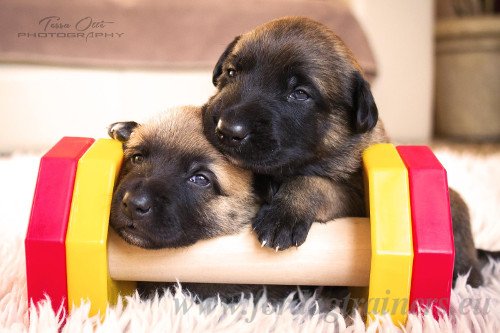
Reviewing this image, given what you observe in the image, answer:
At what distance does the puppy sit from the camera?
4.78 feet

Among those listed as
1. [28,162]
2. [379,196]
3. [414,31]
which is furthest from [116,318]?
[414,31]

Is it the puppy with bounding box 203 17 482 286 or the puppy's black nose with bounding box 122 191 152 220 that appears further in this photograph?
the puppy with bounding box 203 17 482 286

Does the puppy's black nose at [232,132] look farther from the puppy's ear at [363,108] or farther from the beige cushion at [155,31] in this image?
the beige cushion at [155,31]

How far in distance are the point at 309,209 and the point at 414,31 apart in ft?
10.7

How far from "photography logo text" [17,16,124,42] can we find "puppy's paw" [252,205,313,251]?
1.87 metres

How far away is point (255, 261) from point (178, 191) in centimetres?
26

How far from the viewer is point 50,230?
4.51ft

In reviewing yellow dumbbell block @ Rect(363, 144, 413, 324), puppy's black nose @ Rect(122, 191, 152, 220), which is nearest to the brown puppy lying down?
puppy's black nose @ Rect(122, 191, 152, 220)

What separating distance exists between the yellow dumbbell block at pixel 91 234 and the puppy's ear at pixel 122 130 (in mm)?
203

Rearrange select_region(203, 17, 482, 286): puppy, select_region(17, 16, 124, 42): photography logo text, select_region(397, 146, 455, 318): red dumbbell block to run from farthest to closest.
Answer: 1. select_region(17, 16, 124, 42): photography logo text
2. select_region(203, 17, 482, 286): puppy
3. select_region(397, 146, 455, 318): red dumbbell block

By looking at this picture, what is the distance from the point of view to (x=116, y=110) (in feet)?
12.3

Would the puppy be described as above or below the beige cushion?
below

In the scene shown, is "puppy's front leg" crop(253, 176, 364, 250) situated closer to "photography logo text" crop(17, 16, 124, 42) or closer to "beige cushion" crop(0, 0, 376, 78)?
"photography logo text" crop(17, 16, 124, 42)

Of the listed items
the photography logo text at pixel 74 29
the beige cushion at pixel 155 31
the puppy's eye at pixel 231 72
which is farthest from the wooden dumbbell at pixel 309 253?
the beige cushion at pixel 155 31
